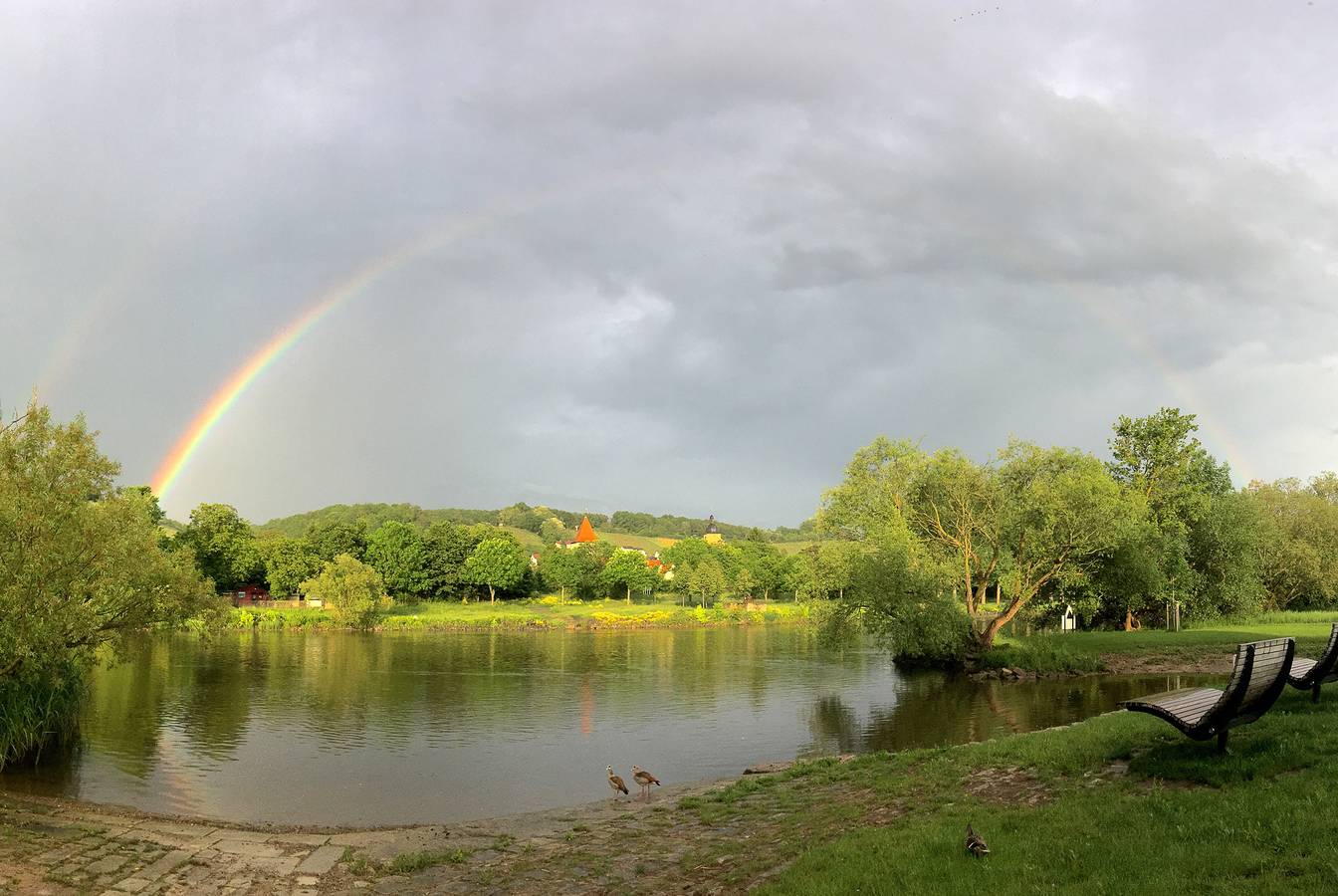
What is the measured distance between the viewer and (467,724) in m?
33.1

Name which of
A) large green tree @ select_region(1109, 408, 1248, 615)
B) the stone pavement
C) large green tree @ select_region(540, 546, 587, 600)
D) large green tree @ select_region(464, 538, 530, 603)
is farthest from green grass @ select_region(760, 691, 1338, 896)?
large green tree @ select_region(540, 546, 587, 600)

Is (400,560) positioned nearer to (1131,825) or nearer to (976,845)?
(976,845)

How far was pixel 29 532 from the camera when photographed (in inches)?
787

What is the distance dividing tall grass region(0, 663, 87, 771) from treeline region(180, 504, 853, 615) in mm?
58330

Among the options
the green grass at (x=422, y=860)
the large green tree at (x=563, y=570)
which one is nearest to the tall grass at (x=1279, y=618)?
the green grass at (x=422, y=860)

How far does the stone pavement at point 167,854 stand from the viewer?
12.5 m

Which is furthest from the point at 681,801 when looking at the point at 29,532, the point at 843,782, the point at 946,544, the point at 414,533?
the point at 414,533

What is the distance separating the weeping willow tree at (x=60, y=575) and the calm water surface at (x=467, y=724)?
180cm

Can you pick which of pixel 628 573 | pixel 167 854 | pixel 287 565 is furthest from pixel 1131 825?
pixel 628 573

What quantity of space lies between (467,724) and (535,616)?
2432 inches

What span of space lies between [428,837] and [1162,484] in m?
56.9

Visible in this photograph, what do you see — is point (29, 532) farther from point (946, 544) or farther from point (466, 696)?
point (946, 544)

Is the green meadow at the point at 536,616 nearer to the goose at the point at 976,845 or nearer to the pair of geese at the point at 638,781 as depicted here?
the pair of geese at the point at 638,781

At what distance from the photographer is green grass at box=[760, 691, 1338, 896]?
768 centimetres
